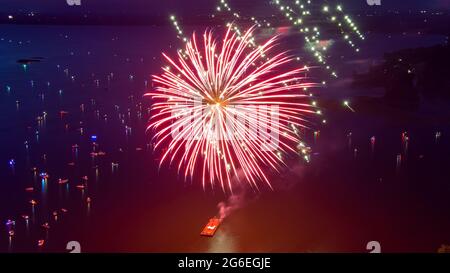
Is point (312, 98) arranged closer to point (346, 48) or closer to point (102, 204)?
point (346, 48)

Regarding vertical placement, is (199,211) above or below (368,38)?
below

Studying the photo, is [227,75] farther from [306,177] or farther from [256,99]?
[306,177]

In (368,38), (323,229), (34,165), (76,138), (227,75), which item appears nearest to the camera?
(227,75)

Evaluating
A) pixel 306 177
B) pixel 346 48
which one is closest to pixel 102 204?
pixel 306 177

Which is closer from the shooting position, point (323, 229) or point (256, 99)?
point (256, 99)
